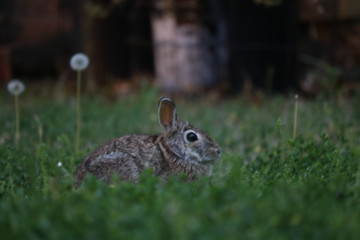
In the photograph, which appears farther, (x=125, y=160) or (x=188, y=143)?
(x=188, y=143)

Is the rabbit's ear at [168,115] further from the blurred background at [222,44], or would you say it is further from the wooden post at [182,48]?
the wooden post at [182,48]

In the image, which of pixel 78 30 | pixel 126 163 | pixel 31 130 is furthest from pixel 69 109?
pixel 126 163

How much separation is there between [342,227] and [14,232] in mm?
1549

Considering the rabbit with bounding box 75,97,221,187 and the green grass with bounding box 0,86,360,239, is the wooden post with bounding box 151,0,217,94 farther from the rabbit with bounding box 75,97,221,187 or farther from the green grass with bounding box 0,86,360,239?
the rabbit with bounding box 75,97,221,187

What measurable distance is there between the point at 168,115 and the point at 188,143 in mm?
303

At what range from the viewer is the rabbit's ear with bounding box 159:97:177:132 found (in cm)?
557

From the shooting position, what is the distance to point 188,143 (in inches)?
217

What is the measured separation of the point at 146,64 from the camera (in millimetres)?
12359

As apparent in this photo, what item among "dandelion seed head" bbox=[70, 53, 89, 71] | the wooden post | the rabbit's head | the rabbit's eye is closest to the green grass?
the rabbit's head

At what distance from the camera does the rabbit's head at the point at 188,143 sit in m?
5.46

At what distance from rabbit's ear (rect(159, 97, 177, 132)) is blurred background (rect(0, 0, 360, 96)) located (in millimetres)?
4486

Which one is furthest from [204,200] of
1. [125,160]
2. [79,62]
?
[79,62]

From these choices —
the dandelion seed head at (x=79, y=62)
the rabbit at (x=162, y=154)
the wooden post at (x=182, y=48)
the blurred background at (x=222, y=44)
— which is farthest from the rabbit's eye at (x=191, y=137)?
the wooden post at (x=182, y=48)

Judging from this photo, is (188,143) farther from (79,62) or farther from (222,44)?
(222,44)
